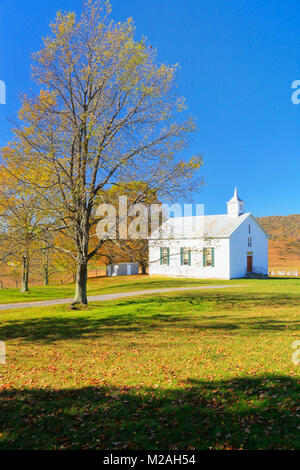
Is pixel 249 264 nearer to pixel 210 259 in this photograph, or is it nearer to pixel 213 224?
pixel 210 259

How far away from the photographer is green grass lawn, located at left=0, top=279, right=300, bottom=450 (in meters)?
4.57

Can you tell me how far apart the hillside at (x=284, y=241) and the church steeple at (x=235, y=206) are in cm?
1844

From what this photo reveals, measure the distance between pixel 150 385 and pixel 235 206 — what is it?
100 ft

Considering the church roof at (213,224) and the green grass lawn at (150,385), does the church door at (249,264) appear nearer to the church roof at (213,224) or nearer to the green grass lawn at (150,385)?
the church roof at (213,224)

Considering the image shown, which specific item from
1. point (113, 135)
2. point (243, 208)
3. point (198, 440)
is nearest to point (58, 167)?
point (113, 135)

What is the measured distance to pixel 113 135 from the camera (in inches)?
606

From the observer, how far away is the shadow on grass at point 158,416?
4.42m

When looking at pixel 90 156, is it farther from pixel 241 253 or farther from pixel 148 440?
pixel 241 253

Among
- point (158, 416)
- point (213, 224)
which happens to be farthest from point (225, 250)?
point (158, 416)

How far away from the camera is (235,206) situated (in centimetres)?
3494

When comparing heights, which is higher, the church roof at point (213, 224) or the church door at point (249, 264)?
the church roof at point (213, 224)

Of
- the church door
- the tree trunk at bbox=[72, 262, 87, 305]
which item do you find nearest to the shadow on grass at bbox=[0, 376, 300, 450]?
the tree trunk at bbox=[72, 262, 87, 305]

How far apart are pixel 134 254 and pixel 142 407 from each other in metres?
10.3

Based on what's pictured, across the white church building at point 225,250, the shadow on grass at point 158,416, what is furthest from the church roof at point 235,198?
the shadow on grass at point 158,416
